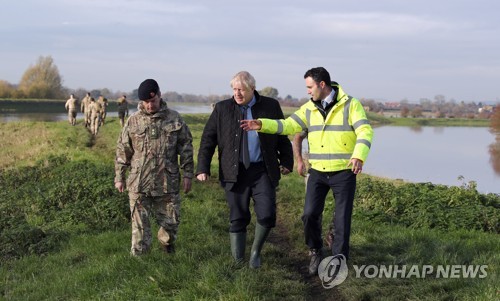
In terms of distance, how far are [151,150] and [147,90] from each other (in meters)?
0.71

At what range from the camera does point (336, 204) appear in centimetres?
545

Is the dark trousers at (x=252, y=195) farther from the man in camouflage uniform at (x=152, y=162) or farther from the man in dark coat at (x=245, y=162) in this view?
the man in camouflage uniform at (x=152, y=162)

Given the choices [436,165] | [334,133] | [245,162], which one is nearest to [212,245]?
[245,162]

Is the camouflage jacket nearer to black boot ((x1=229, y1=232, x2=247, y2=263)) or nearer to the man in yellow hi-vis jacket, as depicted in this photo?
black boot ((x1=229, y1=232, x2=247, y2=263))

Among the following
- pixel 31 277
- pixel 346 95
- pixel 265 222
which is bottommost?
pixel 31 277

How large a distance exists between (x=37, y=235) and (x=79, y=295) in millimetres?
3086

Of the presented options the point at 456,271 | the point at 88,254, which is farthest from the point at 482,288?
the point at 88,254

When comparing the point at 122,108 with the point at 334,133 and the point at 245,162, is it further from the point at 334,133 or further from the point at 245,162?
the point at 334,133

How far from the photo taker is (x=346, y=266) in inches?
210

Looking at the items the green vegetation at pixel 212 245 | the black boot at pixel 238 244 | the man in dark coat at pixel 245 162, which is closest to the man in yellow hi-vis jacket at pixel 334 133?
the man in dark coat at pixel 245 162

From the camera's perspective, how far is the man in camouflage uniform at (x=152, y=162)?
5477 millimetres

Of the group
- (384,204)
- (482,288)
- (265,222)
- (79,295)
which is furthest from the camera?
(384,204)

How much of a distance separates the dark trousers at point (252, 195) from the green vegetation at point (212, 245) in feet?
1.66

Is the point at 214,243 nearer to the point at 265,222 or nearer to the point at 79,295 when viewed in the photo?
the point at 265,222
